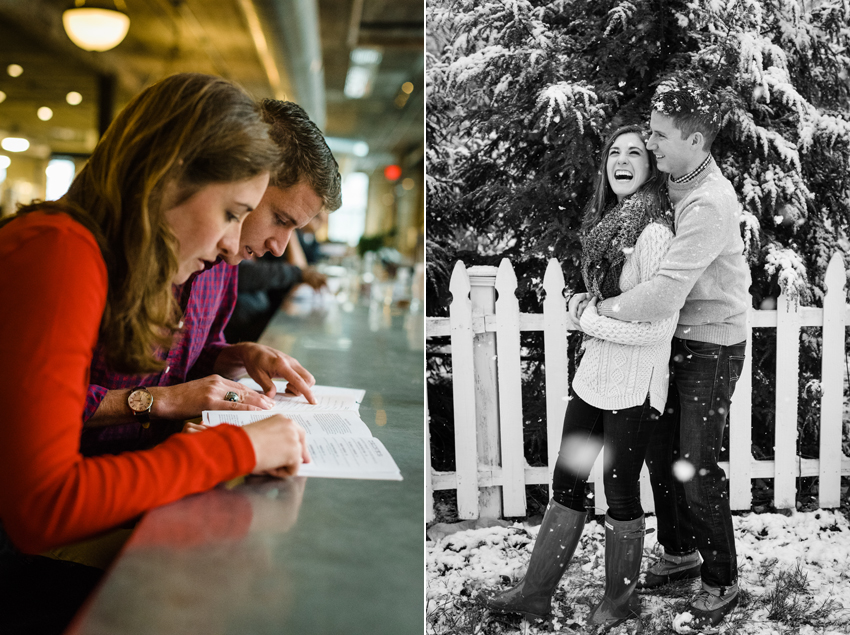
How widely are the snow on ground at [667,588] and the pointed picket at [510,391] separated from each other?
9 cm

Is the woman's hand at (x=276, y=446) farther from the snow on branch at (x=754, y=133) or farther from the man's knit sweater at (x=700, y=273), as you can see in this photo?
the snow on branch at (x=754, y=133)

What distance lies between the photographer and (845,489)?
163 centimetres

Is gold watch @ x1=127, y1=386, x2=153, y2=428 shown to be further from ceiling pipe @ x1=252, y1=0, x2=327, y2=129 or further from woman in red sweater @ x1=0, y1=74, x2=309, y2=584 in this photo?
ceiling pipe @ x1=252, y1=0, x2=327, y2=129

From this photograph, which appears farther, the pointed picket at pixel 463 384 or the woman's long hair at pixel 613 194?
the pointed picket at pixel 463 384

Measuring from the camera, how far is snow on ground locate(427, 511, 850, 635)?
60.1 inches

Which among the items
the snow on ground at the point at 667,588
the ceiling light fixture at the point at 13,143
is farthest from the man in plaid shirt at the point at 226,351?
the ceiling light fixture at the point at 13,143

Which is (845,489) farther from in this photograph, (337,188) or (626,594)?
(337,188)

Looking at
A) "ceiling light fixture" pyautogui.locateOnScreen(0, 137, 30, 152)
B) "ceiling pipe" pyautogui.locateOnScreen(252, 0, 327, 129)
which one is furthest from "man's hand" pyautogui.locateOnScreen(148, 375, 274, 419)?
"ceiling light fixture" pyautogui.locateOnScreen(0, 137, 30, 152)

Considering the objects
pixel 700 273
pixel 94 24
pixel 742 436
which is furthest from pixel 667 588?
pixel 94 24

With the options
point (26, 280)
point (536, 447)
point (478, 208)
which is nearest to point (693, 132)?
point (478, 208)

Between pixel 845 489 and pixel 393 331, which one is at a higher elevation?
pixel 393 331

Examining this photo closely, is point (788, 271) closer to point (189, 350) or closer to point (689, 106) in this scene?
point (689, 106)

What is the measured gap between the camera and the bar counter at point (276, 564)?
0.55 m

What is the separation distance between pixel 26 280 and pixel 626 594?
4.54ft
